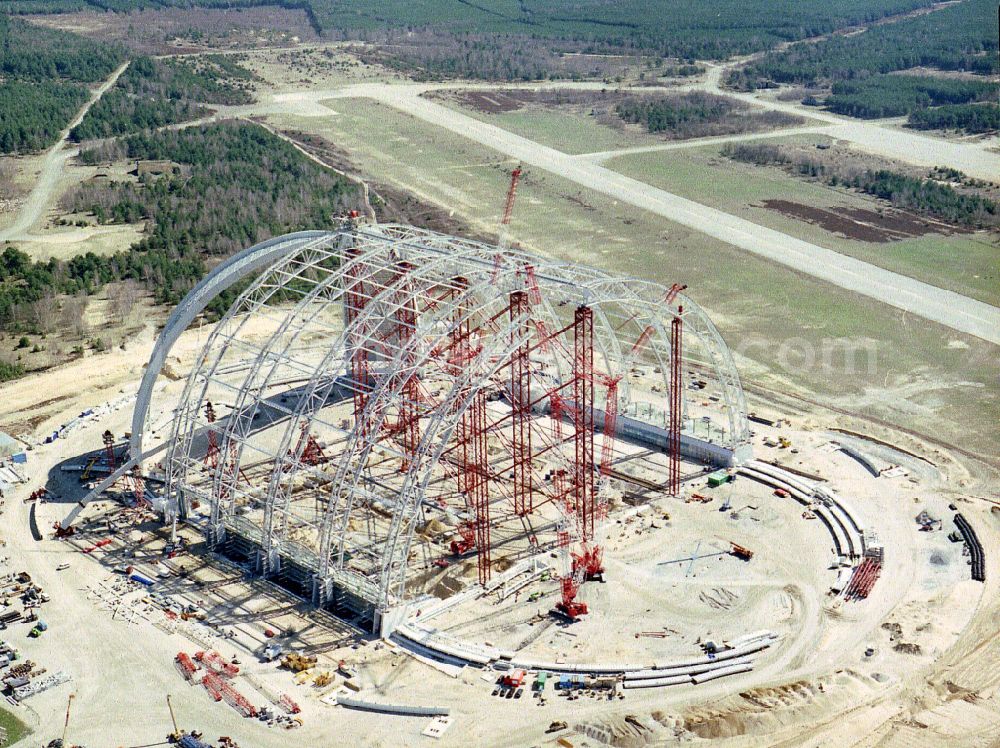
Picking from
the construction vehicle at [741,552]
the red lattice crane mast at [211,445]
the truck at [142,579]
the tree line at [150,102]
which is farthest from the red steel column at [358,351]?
the tree line at [150,102]

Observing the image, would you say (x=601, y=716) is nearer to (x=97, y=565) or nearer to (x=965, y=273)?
(x=97, y=565)

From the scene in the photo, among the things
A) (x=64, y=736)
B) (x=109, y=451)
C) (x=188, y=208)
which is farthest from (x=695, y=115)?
(x=64, y=736)

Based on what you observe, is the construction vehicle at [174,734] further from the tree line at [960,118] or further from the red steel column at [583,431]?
the tree line at [960,118]

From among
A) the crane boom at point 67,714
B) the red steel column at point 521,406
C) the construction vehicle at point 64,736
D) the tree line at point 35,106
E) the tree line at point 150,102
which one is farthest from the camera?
the tree line at point 150,102

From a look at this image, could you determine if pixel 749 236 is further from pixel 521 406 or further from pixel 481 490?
pixel 481 490

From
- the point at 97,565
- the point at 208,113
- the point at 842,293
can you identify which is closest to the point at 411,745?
the point at 97,565

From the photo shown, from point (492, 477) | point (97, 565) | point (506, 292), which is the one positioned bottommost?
point (97, 565)
